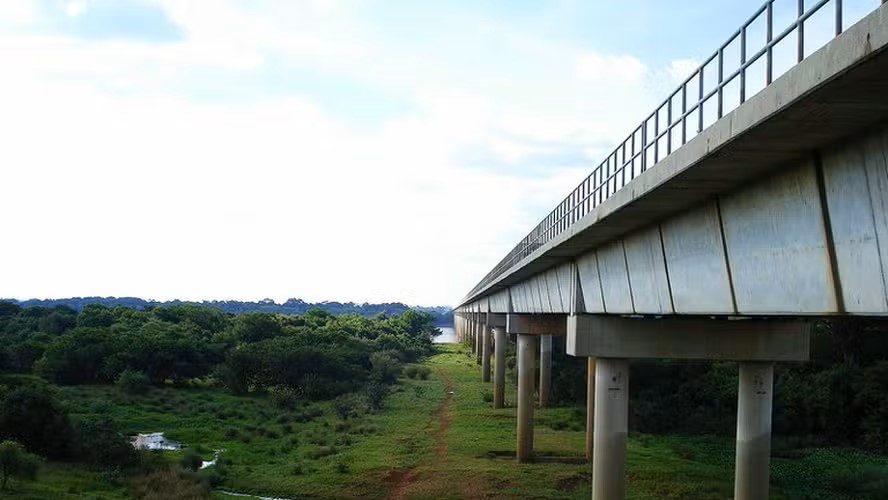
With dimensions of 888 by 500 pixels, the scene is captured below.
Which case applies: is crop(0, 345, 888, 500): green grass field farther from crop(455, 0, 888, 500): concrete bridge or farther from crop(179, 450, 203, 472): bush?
crop(455, 0, 888, 500): concrete bridge

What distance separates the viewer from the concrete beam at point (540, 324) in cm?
3875

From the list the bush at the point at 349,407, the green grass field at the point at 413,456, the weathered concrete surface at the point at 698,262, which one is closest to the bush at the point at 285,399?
the green grass field at the point at 413,456

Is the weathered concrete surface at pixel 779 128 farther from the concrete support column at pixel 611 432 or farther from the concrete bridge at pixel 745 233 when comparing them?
the concrete support column at pixel 611 432

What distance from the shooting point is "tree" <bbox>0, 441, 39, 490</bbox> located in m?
24.2

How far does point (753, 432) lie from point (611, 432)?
4.09 metres

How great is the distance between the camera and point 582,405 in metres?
49.9

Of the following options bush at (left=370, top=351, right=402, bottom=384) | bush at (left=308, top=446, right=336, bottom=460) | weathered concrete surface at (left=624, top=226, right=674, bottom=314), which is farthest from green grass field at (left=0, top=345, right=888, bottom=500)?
bush at (left=370, top=351, right=402, bottom=384)

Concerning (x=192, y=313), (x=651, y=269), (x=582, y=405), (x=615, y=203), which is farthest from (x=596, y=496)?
(x=192, y=313)

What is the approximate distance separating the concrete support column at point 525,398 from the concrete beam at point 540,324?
1.31ft

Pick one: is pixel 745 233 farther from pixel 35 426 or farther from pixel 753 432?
pixel 35 426

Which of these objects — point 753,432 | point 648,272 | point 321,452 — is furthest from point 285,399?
point 648,272

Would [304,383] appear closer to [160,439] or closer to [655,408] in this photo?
[160,439]

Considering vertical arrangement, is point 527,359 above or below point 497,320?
below

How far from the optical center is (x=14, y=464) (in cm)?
2450
